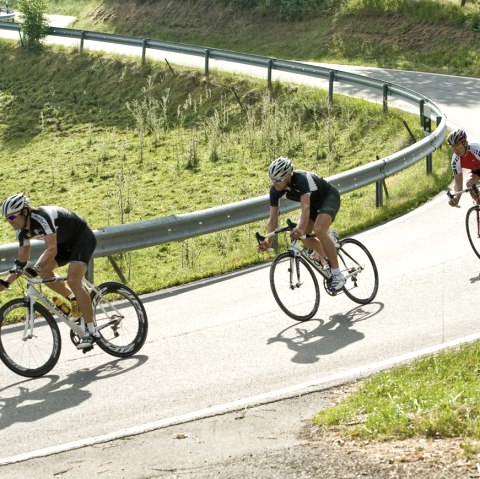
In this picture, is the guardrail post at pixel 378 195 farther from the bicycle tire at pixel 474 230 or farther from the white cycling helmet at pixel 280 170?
the white cycling helmet at pixel 280 170

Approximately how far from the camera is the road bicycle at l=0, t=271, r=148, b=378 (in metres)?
9.81

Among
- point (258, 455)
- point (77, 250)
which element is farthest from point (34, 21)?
point (258, 455)

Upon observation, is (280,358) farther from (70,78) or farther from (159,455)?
(70,78)

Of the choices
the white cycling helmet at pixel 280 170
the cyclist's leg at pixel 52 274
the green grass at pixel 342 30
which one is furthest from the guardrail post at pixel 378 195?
the green grass at pixel 342 30

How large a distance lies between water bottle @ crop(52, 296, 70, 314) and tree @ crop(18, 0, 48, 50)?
93.6ft

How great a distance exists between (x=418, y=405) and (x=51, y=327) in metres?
3.80

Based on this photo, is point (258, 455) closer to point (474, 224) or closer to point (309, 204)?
point (309, 204)

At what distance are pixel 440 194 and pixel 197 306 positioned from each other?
267 inches

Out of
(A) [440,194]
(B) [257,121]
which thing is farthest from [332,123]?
(A) [440,194]

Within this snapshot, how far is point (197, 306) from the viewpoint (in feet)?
39.7

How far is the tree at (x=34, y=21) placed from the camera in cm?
3694

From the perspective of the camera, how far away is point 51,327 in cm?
984

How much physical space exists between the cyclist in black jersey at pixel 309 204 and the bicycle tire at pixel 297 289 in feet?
0.86

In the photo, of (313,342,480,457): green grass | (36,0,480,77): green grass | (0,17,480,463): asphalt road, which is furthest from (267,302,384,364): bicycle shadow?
(36,0,480,77): green grass
